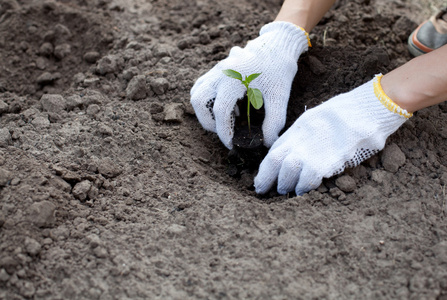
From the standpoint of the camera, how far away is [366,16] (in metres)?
3.20

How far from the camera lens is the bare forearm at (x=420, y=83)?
2.03 metres

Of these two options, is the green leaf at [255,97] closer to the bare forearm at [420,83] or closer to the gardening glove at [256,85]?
the gardening glove at [256,85]

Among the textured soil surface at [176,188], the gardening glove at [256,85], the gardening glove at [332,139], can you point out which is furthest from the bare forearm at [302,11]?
the gardening glove at [332,139]

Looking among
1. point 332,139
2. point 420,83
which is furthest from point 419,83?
point 332,139

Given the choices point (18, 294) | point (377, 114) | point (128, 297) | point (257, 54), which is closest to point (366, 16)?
point (257, 54)

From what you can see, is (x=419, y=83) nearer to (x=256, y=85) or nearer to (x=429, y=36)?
(x=256, y=85)

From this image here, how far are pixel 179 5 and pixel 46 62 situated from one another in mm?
1081

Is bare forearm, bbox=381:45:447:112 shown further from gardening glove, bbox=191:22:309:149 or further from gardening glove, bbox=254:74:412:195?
gardening glove, bbox=191:22:309:149

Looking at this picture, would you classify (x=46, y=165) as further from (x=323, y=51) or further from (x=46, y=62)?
(x=323, y=51)

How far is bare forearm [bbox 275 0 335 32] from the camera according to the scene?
104 inches

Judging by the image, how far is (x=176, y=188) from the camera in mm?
2182

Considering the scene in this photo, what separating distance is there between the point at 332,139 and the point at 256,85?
0.54 metres

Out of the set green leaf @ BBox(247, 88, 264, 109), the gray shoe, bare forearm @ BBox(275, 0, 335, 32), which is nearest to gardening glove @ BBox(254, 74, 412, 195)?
green leaf @ BBox(247, 88, 264, 109)

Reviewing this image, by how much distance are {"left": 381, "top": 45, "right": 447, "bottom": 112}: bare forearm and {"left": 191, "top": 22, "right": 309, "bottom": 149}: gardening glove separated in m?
0.57
